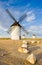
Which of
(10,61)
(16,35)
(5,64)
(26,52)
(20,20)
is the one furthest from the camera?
(20,20)

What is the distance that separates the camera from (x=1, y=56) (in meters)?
13.8

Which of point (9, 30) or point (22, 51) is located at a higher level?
point (9, 30)

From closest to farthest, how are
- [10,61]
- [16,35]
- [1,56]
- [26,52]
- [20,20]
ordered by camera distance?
[10,61], [1,56], [26,52], [16,35], [20,20]

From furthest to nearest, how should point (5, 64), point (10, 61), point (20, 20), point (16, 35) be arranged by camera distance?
point (20, 20), point (16, 35), point (10, 61), point (5, 64)

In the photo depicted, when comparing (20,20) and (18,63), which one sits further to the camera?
(20,20)

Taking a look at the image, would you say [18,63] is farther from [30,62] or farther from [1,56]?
[1,56]

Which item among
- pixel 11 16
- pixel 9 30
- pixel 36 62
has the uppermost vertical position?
pixel 11 16

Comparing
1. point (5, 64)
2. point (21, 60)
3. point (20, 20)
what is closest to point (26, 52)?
point (21, 60)

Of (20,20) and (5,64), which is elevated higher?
(20,20)

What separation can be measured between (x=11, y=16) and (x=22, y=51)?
22.3m

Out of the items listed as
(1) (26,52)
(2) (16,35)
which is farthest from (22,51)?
(2) (16,35)

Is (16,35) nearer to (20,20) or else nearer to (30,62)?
(20,20)

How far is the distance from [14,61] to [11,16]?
2577cm

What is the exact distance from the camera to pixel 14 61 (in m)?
12.5
